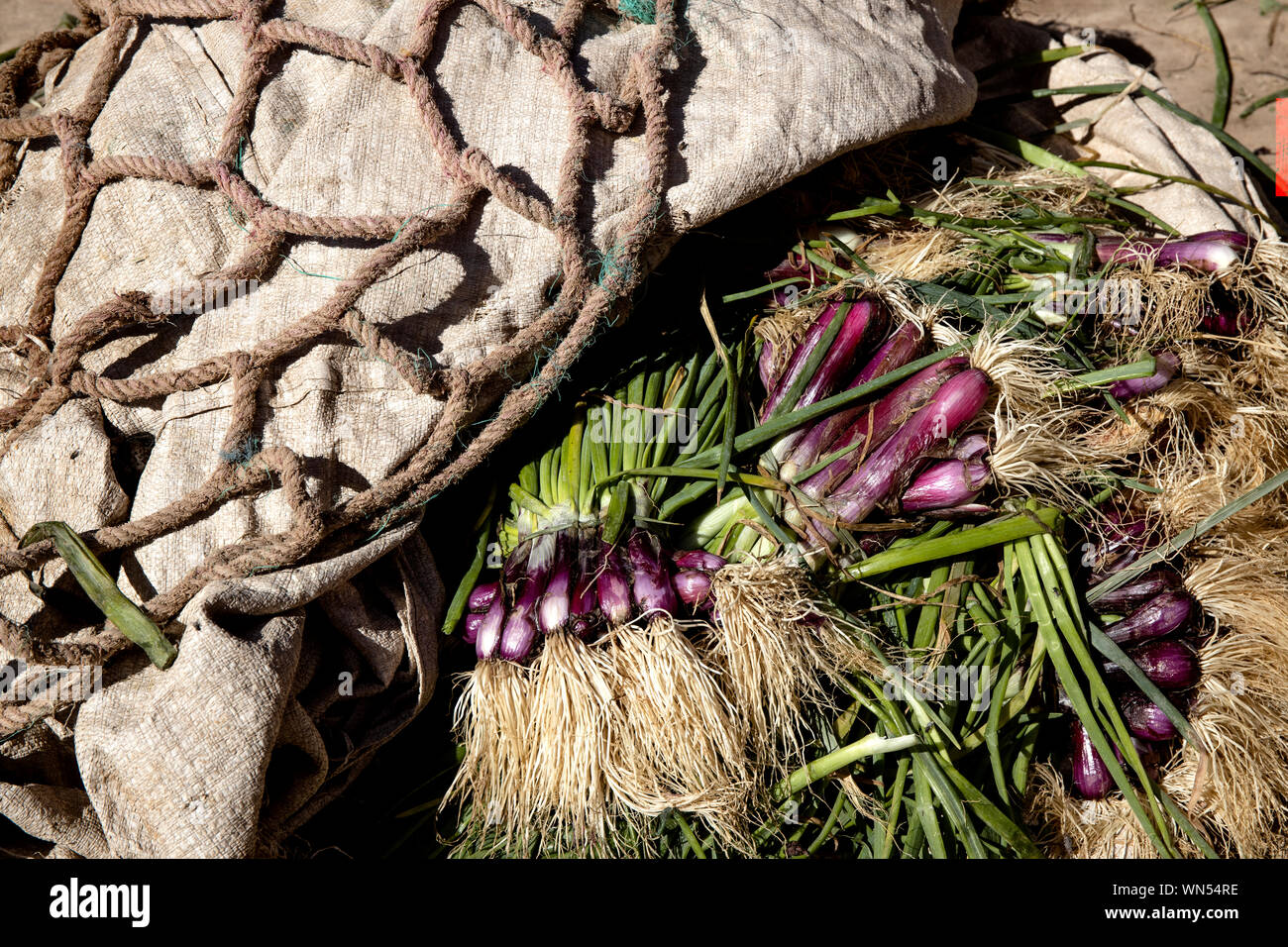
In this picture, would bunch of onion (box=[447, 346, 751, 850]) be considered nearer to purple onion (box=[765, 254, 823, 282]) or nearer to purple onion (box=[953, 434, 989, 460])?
purple onion (box=[765, 254, 823, 282])

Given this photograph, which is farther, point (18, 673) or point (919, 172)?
point (919, 172)

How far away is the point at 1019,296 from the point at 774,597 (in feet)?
2.42

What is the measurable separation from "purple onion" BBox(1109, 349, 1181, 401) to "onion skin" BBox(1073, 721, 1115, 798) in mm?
585

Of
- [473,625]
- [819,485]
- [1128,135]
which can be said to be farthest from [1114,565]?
[473,625]

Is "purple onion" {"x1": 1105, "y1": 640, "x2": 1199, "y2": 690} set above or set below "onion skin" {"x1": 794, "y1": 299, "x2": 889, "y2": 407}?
below

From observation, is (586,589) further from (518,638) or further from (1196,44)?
(1196,44)

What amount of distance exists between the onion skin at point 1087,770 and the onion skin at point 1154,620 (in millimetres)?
173

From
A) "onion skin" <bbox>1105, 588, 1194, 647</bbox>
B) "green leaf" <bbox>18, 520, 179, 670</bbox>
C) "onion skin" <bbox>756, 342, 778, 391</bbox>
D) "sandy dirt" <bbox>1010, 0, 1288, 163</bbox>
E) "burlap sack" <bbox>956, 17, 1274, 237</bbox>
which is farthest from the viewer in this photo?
"sandy dirt" <bbox>1010, 0, 1288, 163</bbox>

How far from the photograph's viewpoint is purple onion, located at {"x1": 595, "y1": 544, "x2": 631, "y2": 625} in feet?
4.58

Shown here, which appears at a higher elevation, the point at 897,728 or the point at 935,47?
the point at 935,47

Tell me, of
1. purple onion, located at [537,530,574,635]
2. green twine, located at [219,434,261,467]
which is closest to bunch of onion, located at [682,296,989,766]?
purple onion, located at [537,530,574,635]

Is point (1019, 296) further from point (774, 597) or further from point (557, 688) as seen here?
point (557, 688)

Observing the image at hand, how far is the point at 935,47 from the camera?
169 cm

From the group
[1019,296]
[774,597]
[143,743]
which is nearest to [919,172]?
[1019,296]
